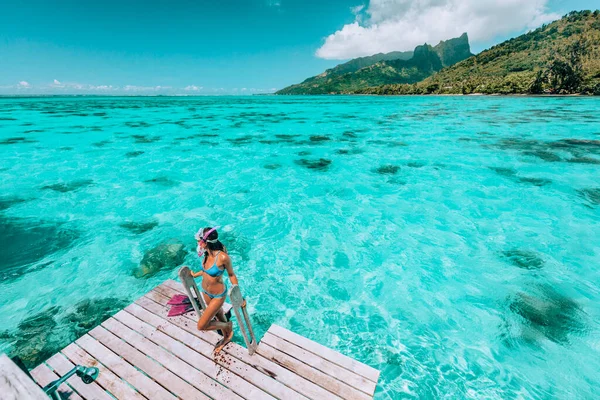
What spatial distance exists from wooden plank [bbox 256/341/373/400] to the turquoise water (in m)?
2.46

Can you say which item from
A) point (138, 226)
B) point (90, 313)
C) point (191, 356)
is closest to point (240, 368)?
point (191, 356)

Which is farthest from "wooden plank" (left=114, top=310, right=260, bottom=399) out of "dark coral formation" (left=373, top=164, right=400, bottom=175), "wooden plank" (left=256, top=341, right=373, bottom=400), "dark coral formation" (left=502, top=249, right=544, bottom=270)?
"dark coral formation" (left=373, top=164, right=400, bottom=175)

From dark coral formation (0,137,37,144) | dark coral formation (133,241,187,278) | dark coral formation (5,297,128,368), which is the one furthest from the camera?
dark coral formation (0,137,37,144)

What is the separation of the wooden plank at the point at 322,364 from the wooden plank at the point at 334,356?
0.06 metres

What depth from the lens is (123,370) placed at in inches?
193

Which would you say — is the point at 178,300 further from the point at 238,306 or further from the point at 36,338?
the point at 36,338

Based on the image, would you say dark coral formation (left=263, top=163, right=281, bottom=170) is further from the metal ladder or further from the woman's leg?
the woman's leg

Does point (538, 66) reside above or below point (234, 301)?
above

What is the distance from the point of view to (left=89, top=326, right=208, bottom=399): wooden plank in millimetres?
4555

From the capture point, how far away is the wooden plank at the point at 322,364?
4.64 meters

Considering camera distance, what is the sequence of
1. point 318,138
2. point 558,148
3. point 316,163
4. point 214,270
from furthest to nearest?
point 318,138 < point 558,148 < point 316,163 < point 214,270

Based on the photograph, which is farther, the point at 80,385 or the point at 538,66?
the point at 538,66

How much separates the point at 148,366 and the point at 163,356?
10.5 inches

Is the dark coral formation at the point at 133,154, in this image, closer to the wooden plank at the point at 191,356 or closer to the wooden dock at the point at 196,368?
the wooden plank at the point at 191,356
